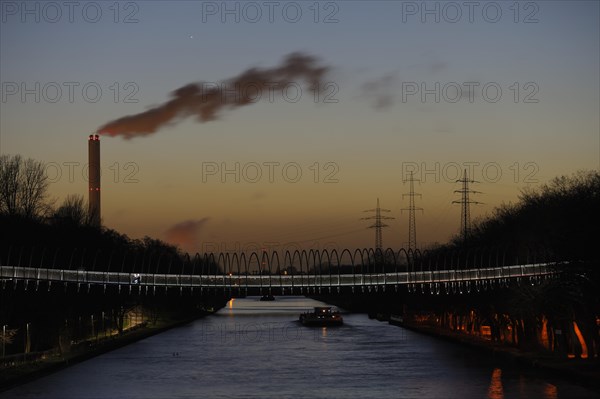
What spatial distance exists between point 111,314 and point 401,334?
104 ft

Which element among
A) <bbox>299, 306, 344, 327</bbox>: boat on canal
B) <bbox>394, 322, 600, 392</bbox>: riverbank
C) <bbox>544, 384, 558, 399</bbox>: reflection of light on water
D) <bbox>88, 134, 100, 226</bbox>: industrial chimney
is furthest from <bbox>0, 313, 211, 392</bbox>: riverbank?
<bbox>88, 134, 100, 226</bbox>: industrial chimney

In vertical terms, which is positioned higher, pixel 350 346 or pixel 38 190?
pixel 38 190

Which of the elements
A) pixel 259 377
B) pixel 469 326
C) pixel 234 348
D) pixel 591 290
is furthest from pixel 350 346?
pixel 591 290

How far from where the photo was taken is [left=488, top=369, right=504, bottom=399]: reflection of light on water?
52431 millimetres

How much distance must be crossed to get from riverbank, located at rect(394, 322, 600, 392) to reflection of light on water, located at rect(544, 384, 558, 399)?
4.74ft

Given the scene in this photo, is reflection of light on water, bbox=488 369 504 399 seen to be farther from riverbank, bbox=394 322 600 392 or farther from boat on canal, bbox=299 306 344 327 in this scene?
boat on canal, bbox=299 306 344 327

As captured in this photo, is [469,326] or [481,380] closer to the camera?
[481,380]

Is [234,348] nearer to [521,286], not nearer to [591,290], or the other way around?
[521,286]

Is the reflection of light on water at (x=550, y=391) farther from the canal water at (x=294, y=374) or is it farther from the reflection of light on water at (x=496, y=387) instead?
the reflection of light on water at (x=496, y=387)

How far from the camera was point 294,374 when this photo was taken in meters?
66.1

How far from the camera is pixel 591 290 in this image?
194 ft

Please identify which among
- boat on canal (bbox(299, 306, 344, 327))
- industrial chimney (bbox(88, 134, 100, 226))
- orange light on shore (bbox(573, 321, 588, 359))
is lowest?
boat on canal (bbox(299, 306, 344, 327))

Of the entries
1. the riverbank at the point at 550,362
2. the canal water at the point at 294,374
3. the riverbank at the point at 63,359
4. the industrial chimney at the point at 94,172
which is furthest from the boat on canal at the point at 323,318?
the riverbank at the point at 550,362

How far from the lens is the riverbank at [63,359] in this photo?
2290 inches
